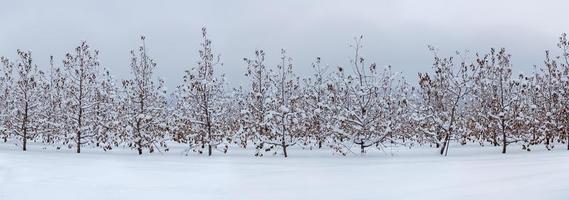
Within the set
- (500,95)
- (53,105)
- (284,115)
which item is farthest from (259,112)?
(53,105)

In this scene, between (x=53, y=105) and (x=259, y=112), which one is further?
(x=53, y=105)

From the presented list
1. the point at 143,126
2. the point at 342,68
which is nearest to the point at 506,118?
the point at 342,68

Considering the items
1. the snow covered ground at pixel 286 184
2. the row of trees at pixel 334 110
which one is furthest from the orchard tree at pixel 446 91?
the snow covered ground at pixel 286 184

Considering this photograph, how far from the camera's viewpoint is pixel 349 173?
1366 centimetres

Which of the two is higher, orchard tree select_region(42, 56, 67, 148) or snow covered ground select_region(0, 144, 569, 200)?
orchard tree select_region(42, 56, 67, 148)

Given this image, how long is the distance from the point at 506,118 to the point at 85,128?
65.1ft

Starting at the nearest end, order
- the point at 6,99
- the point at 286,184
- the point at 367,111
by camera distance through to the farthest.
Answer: the point at 286,184, the point at 367,111, the point at 6,99

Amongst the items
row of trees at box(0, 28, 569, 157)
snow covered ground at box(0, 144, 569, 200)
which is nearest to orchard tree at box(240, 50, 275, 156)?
row of trees at box(0, 28, 569, 157)

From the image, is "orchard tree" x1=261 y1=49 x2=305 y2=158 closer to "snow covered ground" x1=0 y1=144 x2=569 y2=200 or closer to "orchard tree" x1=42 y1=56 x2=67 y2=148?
"snow covered ground" x1=0 y1=144 x2=569 y2=200

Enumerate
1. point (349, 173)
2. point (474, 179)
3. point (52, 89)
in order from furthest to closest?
point (52, 89), point (349, 173), point (474, 179)

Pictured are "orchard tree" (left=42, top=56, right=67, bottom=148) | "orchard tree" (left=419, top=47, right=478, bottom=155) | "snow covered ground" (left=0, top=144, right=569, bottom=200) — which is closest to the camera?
"snow covered ground" (left=0, top=144, right=569, bottom=200)

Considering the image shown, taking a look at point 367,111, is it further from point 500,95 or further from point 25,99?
point 25,99

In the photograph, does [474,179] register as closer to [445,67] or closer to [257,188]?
[257,188]

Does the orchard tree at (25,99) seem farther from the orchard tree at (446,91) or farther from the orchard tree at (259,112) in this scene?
the orchard tree at (446,91)
